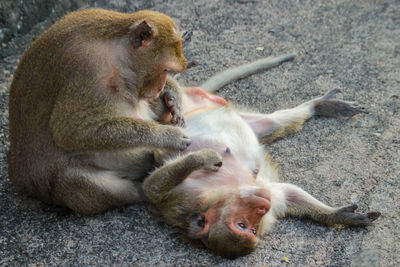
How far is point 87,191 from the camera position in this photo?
3902 mm

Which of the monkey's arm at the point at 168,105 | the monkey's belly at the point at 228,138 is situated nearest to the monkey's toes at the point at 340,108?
the monkey's belly at the point at 228,138

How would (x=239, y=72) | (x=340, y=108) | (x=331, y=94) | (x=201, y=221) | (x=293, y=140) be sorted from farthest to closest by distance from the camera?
(x=239, y=72), (x=331, y=94), (x=340, y=108), (x=293, y=140), (x=201, y=221)

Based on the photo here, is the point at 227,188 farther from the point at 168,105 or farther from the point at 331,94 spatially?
the point at 331,94

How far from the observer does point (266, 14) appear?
22.9ft

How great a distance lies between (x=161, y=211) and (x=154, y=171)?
0.31 metres

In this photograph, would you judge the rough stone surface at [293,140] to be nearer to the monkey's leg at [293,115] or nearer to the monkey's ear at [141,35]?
the monkey's leg at [293,115]

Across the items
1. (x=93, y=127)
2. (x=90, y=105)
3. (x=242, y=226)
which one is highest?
(x=90, y=105)

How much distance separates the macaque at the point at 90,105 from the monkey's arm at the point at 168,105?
18.5 inches

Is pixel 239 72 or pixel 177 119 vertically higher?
pixel 177 119

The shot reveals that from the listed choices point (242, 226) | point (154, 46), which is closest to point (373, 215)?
point (242, 226)

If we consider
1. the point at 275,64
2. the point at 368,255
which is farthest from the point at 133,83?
the point at 275,64

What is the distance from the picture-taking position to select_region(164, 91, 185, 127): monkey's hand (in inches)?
176

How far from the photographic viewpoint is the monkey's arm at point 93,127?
3.67 metres

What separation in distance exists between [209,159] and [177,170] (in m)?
0.25
